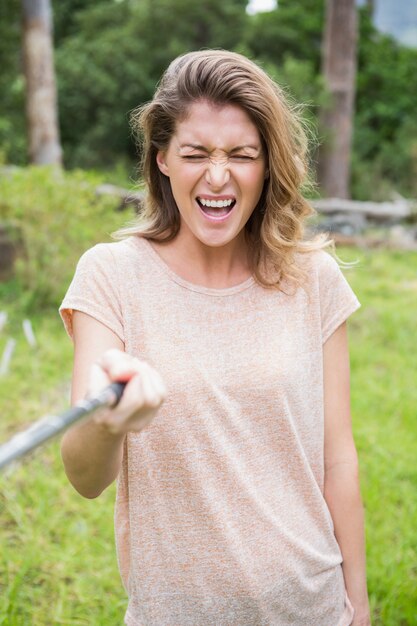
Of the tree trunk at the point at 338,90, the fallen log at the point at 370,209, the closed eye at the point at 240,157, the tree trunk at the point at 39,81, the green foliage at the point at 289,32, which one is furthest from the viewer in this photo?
the green foliage at the point at 289,32

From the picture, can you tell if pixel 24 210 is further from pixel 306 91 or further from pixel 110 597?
pixel 306 91

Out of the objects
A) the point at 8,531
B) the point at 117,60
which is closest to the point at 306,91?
the point at 117,60

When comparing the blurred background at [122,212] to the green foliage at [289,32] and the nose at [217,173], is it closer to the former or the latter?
the green foliage at [289,32]

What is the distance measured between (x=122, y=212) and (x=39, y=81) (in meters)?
2.55

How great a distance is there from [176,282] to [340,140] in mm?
10256

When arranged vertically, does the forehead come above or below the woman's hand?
above

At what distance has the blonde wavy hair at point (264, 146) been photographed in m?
1.54

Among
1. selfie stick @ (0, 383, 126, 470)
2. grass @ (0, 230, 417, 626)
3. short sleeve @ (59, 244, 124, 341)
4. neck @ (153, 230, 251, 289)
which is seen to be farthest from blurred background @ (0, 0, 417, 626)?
selfie stick @ (0, 383, 126, 470)

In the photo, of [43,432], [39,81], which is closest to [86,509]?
[43,432]

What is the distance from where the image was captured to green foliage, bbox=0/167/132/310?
566 centimetres

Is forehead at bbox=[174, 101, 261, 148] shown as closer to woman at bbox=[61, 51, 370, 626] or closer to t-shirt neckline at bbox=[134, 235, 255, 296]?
woman at bbox=[61, 51, 370, 626]

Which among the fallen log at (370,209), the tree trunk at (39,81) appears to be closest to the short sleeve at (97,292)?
the tree trunk at (39,81)

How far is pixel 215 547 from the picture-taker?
1468 millimetres

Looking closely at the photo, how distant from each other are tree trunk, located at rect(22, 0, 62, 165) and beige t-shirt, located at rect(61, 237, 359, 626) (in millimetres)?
7218
